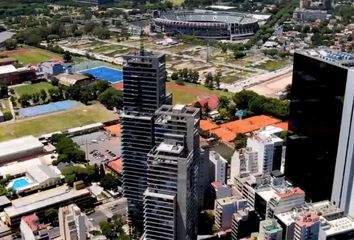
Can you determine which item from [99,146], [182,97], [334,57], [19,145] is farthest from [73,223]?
[182,97]

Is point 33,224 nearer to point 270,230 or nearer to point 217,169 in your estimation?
point 217,169

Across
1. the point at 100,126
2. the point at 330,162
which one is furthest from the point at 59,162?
the point at 330,162

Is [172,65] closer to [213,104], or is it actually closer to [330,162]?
[213,104]

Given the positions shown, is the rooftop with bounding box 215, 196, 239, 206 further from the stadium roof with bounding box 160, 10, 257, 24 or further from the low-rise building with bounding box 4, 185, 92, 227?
the stadium roof with bounding box 160, 10, 257, 24

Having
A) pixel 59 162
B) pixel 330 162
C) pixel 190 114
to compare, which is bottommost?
pixel 59 162

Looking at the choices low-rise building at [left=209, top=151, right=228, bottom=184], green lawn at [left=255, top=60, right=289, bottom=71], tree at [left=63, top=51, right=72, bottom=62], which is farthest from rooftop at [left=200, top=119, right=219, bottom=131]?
tree at [left=63, top=51, right=72, bottom=62]

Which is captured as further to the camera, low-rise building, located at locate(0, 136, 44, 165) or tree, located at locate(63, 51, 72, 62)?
tree, located at locate(63, 51, 72, 62)

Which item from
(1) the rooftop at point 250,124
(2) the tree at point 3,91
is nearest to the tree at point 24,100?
(2) the tree at point 3,91
